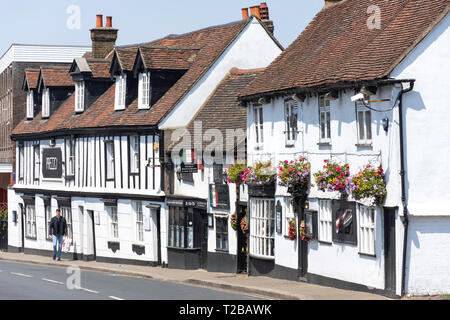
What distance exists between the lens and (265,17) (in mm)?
37062

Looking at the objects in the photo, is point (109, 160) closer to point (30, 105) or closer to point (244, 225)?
point (244, 225)

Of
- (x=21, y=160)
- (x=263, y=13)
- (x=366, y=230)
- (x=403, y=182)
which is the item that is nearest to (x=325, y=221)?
(x=366, y=230)

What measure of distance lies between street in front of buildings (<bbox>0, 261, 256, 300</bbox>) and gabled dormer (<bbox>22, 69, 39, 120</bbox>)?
18.5 m

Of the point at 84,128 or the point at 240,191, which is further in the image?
the point at 84,128

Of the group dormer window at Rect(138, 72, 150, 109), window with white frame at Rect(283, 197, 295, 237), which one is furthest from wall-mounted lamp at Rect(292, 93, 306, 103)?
dormer window at Rect(138, 72, 150, 109)

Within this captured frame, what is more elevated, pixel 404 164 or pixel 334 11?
pixel 334 11

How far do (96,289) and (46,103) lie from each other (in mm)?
23465

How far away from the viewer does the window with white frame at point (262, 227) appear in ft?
93.6

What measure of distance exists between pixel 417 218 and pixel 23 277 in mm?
13188

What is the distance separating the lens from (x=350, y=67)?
2350 cm

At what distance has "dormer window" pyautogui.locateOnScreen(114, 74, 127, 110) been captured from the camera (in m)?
38.2
